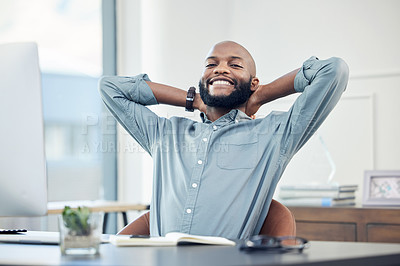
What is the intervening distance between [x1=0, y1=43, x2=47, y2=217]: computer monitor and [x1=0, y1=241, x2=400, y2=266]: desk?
0.36ft

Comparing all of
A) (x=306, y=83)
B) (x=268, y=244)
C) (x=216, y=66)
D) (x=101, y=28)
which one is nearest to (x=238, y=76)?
(x=216, y=66)

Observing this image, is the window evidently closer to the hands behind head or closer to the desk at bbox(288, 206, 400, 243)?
the desk at bbox(288, 206, 400, 243)

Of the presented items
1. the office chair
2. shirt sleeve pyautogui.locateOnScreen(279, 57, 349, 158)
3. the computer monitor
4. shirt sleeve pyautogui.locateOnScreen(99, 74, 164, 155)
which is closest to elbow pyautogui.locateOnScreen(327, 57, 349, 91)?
shirt sleeve pyautogui.locateOnScreen(279, 57, 349, 158)

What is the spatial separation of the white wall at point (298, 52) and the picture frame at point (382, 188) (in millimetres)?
235

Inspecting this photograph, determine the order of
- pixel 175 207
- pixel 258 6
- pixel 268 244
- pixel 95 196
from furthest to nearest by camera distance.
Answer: pixel 95 196, pixel 258 6, pixel 175 207, pixel 268 244

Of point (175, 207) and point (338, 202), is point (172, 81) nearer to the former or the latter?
point (338, 202)

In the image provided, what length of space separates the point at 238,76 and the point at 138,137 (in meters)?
0.46

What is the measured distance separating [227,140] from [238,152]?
0.23ft

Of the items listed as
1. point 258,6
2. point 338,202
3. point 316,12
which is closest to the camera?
point 338,202

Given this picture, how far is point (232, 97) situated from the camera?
215 centimetres

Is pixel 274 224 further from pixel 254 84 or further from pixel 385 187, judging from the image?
pixel 385 187

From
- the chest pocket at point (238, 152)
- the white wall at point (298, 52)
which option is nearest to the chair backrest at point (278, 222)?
the chest pocket at point (238, 152)

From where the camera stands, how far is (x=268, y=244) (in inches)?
45.8

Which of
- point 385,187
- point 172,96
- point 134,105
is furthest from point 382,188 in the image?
point 134,105
